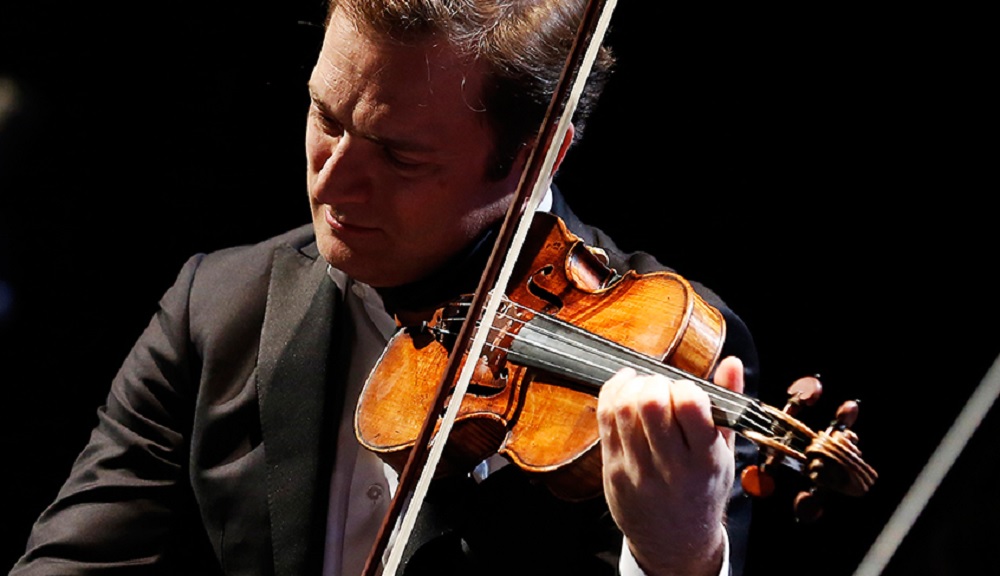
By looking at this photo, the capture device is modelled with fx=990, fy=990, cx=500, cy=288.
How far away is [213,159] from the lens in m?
1.91

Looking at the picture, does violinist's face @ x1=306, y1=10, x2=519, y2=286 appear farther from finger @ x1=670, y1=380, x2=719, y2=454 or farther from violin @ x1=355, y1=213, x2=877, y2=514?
Result: finger @ x1=670, y1=380, x2=719, y2=454

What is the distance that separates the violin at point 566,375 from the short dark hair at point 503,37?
14 cm

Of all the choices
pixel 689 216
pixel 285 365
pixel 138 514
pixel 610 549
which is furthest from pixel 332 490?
pixel 689 216

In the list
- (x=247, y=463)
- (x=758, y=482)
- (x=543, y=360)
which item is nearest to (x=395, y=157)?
(x=543, y=360)

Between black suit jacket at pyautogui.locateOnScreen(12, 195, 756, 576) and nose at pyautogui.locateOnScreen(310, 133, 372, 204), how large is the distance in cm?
27

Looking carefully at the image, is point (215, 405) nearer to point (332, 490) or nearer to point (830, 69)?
point (332, 490)

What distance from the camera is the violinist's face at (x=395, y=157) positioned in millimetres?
1273

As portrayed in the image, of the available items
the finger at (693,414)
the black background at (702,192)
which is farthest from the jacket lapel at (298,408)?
the finger at (693,414)

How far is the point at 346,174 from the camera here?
1.31 m

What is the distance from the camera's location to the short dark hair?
4.12 feet

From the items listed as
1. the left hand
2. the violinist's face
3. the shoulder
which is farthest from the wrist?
the shoulder

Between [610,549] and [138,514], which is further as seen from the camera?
[138,514]

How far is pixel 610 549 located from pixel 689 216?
0.63 metres

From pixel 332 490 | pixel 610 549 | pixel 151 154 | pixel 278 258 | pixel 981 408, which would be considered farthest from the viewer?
pixel 151 154
